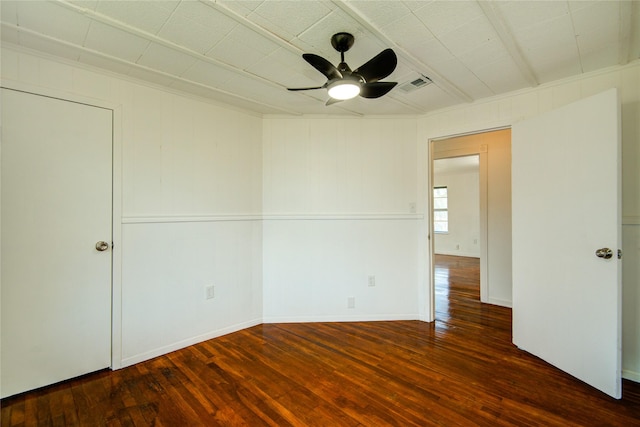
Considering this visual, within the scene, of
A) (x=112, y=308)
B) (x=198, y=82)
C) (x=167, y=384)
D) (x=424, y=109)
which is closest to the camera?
(x=167, y=384)

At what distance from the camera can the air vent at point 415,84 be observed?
2.50 meters

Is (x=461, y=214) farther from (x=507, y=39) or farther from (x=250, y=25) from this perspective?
(x=250, y=25)

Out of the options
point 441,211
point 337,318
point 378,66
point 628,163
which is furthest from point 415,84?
point 441,211

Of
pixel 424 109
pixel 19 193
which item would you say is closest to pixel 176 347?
pixel 19 193

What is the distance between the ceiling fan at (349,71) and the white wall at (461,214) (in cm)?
672

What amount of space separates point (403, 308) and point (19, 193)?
3519mm

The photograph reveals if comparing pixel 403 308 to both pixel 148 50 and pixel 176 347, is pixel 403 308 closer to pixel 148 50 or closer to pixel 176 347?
pixel 176 347

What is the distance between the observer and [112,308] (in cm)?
235

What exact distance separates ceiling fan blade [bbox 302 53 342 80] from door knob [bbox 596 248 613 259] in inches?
82.5

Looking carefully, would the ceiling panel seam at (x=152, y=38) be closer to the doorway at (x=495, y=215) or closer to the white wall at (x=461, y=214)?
the doorway at (x=495, y=215)

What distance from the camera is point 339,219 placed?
11.0ft

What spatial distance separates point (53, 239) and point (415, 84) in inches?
122

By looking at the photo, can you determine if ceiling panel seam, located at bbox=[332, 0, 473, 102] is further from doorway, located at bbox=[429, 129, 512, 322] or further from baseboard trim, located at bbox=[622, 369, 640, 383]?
baseboard trim, located at bbox=[622, 369, 640, 383]

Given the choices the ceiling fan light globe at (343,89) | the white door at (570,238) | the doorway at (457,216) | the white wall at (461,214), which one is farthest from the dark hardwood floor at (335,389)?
the white wall at (461,214)
